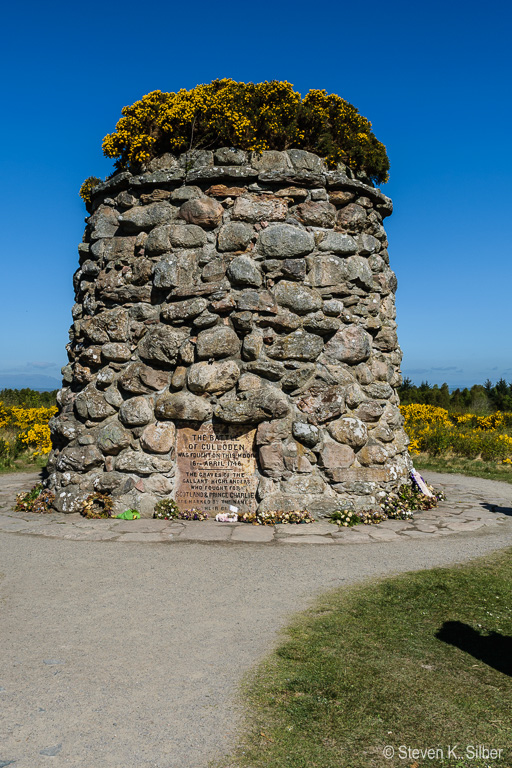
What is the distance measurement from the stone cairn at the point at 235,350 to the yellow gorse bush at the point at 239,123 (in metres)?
0.29

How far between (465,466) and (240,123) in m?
9.02

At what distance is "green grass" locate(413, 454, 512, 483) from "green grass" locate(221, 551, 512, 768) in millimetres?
7608

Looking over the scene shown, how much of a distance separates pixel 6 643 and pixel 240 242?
515cm

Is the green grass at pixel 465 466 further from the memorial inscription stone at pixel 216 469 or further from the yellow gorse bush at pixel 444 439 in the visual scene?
the memorial inscription stone at pixel 216 469

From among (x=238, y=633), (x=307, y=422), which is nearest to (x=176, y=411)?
(x=307, y=422)

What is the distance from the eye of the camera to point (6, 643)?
3385mm

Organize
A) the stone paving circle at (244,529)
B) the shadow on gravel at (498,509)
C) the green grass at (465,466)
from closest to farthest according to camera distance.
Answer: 1. the stone paving circle at (244,529)
2. the shadow on gravel at (498,509)
3. the green grass at (465,466)

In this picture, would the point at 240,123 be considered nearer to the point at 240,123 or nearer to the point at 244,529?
the point at 240,123

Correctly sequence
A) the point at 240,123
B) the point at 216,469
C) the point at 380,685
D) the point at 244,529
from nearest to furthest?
the point at 380,685
the point at 244,529
the point at 216,469
the point at 240,123

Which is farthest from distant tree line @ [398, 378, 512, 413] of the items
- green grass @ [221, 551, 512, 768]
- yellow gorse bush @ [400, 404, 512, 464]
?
green grass @ [221, 551, 512, 768]

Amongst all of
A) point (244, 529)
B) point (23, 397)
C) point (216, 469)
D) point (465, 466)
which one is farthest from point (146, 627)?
point (23, 397)

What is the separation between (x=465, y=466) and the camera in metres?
12.5

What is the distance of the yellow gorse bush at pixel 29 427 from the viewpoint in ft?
42.2

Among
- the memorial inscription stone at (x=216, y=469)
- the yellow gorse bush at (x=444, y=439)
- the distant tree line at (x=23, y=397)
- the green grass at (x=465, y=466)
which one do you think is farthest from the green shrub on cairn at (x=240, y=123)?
the distant tree line at (x=23, y=397)
